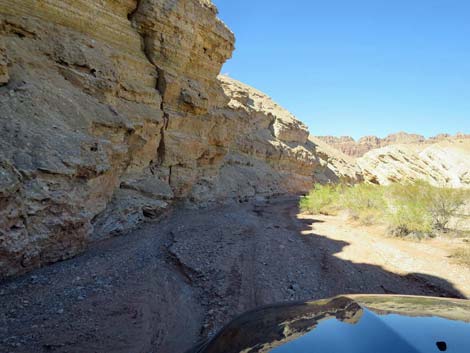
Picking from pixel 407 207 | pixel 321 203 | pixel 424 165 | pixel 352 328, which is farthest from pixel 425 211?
pixel 424 165

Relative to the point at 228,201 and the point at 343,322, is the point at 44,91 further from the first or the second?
the point at 228,201

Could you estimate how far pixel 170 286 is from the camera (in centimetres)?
517

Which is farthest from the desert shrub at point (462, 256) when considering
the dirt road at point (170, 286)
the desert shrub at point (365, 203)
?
the desert shrub at point (365, 203)

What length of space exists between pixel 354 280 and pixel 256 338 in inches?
190

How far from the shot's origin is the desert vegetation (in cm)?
955

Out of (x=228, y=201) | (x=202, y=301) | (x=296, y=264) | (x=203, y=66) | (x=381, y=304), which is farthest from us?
(x=228, y=201)

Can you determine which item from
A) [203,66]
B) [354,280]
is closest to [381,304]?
[354,280]

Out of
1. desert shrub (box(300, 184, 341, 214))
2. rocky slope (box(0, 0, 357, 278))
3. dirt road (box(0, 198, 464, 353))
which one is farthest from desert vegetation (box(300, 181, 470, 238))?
rocky slope (box(0, 0, 357, 278))

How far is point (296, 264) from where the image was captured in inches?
257

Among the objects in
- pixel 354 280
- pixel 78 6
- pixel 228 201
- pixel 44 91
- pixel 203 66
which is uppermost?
pixel 203 66

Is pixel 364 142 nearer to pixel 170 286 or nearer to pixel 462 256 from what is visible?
pixel 462 256

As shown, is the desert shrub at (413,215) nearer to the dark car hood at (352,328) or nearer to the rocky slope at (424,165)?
the dark car hood at (352,328)

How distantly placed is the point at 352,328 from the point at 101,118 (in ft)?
27.0

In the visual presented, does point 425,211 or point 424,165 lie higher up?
point 424,165
